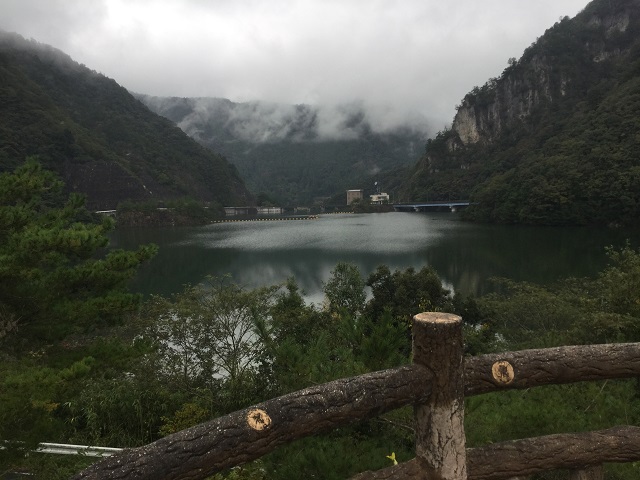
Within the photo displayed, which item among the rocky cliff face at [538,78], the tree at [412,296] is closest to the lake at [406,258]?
the tree at [412,296]

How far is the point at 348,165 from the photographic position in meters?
168

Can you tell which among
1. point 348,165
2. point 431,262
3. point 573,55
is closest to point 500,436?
point 431,262

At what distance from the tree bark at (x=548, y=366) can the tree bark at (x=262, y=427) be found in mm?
245

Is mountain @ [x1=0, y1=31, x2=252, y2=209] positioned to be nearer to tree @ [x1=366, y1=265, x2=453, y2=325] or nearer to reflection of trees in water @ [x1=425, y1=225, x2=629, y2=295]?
reflection of trees in water @ [x1=425, y1=225, x2=629, y2=295]

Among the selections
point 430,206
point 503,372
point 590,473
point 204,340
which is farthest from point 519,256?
point 430,206

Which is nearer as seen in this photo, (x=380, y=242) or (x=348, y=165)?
(x=380, y=242)

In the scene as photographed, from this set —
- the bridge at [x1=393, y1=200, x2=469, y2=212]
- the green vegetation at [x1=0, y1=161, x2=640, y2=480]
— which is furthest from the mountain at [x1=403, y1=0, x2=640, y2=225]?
the green vegetation at [x1=0, y1=161, x2=640, y2=480]

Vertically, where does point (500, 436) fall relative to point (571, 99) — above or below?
below

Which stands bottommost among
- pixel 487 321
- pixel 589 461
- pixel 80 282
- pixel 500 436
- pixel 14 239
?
pixel 487 321

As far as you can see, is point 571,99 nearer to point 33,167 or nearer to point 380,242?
point 380,242

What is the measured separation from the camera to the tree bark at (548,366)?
1.52 m

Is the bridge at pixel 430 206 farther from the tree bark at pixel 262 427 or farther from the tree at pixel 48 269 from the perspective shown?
the tree bark at pixel 262 427

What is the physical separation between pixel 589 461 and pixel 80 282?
485 centimetres

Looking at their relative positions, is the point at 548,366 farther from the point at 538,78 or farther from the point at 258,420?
the point at 538,78
